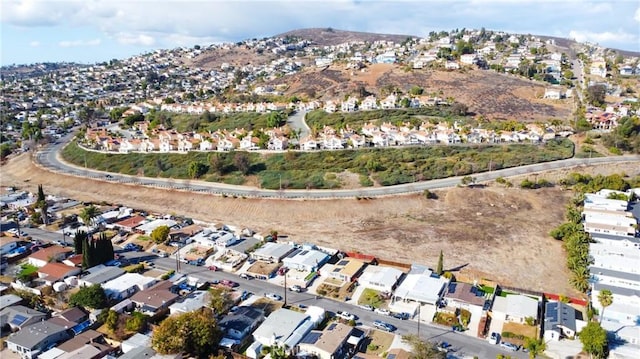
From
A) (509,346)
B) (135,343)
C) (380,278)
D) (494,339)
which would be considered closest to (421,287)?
(380,278)

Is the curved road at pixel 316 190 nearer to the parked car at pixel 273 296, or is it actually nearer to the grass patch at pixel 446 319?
the parked car at pixel 273 296

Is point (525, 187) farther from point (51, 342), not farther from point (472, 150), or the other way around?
point (51, 342)

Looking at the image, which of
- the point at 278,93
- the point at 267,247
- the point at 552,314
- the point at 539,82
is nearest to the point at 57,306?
the point at 267,247

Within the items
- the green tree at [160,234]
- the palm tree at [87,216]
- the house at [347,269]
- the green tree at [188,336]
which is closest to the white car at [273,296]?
the house at [347,269]

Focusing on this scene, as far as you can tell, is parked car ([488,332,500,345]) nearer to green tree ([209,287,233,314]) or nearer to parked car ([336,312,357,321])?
parked car ([336,312,357,321])

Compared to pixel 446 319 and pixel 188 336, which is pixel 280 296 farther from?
pixel 446 319

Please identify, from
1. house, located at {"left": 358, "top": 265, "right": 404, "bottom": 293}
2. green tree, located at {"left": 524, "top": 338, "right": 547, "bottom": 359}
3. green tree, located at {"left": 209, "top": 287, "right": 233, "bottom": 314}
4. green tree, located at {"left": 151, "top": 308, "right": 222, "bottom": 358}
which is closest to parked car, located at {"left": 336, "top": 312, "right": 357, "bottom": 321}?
house, located at {"left": 358, "top": 265, "right": 404, "bottom": 293}
